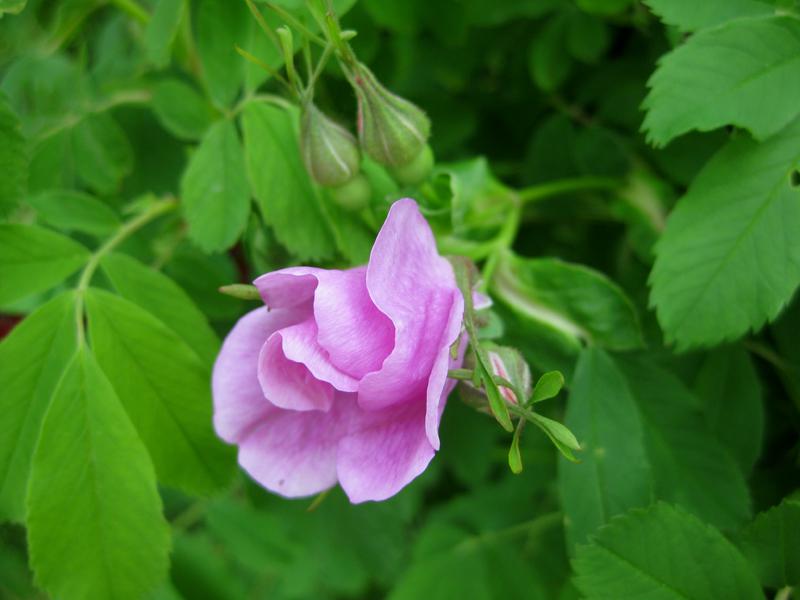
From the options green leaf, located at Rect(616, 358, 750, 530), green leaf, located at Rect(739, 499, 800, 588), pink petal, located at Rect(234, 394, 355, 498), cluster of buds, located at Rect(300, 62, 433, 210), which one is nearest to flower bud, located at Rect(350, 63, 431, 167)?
cluster of buds, located at Rect(300, 62, 433, 210)

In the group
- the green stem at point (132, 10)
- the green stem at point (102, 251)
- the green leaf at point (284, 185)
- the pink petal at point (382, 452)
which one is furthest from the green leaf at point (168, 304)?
the green stem at point (132, 10)

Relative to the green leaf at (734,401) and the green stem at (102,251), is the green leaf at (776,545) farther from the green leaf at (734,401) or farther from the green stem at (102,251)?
the green stem at (102,251)

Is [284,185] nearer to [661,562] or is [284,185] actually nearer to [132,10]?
[132,10]

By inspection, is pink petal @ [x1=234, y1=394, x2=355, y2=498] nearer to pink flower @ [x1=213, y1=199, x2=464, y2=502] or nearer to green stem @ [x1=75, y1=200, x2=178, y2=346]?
pink flower @ [x1=213, y1=199, x2=464, y2=502]

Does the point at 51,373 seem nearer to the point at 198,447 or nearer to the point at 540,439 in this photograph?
the point at 198,447

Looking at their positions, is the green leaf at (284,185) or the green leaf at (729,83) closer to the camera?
the green leaf at (729,83)
